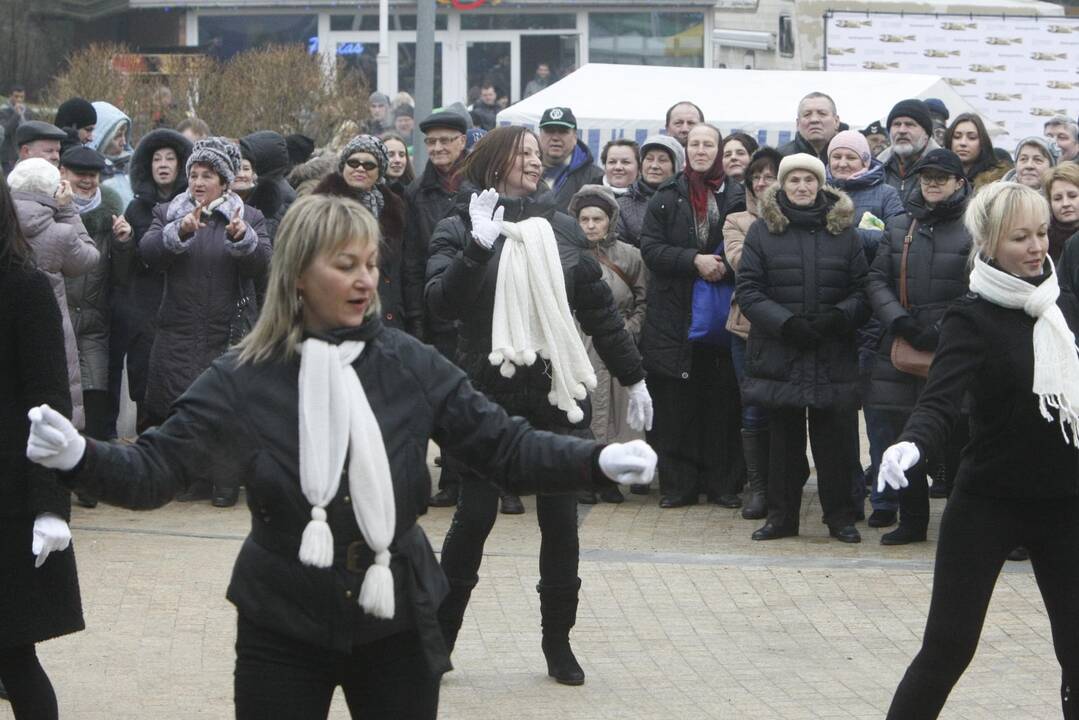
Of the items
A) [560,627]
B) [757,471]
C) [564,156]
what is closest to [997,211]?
[560,627]

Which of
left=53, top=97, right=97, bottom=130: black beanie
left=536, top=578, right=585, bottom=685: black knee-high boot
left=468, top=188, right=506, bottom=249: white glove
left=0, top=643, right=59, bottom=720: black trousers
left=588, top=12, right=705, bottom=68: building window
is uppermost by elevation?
left=588, top=12, right=705, bottom=68: building window

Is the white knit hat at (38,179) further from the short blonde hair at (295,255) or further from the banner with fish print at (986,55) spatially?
the banner with fish print at (986,55)

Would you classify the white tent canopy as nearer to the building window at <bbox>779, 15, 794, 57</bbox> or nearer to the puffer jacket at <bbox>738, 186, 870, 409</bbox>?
the puffer jacket at <bbox>738, 186, 870, 409</bbox>

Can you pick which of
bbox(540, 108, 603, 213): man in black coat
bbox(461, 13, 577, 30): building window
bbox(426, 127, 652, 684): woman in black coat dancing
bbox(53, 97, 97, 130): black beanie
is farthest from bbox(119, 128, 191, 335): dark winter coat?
bbox(461, 13, 577, 30): building window

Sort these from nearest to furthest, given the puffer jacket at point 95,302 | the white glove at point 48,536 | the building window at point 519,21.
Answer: the white glove at point 48,536 → the puffer jacket at point 95,302 → the building window at point 519,21

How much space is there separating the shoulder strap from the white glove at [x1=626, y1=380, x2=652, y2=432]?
249cm

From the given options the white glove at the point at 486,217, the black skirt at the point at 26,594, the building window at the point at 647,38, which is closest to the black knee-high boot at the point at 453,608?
the white glove at the point at 486,217

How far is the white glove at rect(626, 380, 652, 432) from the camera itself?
6949 mm

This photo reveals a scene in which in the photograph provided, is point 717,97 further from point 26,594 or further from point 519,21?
point 519,21

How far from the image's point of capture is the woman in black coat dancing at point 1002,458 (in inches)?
202

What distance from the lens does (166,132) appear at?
10.2 meters

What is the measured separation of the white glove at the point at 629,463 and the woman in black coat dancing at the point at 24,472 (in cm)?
175

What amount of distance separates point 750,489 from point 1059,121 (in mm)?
5546

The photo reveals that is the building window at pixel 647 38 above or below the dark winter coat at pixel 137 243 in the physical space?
above
